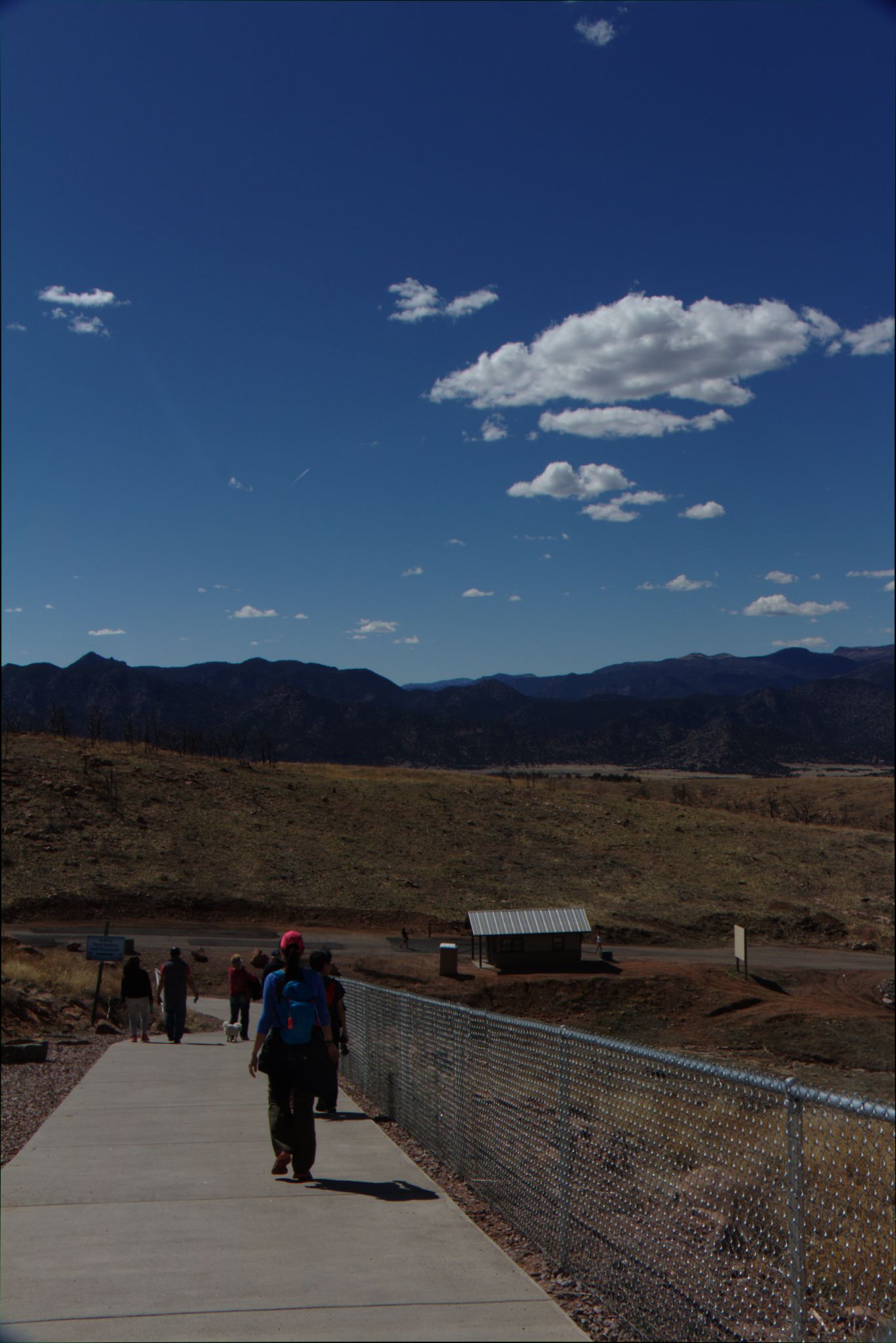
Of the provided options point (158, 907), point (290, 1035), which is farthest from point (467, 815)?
point (290, 1035)

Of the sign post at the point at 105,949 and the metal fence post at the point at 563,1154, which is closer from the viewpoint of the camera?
the metal fence post at the point at 563,1154

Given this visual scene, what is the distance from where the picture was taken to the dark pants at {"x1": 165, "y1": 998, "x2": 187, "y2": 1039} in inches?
621

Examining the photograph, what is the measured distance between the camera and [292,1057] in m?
6.84

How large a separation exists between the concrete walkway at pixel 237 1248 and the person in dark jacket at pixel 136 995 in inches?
279

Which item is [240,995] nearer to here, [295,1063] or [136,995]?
[136,995]

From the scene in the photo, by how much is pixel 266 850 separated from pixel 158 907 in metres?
8.22

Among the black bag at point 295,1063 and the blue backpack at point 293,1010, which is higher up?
the blue backpack at point 293,1010

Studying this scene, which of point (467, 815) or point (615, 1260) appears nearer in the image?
point (615, 1260)

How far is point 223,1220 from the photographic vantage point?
571 cm

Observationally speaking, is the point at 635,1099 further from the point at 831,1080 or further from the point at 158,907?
the point at 158,907

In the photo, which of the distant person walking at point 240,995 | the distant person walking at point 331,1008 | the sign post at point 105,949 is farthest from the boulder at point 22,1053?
the distant person walking at point 331,1008

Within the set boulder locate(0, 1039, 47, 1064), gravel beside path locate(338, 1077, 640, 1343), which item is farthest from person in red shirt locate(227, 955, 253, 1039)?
gravel beside path locate(338, 1077, 640, 1343)

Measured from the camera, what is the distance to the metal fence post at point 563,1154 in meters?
5.41

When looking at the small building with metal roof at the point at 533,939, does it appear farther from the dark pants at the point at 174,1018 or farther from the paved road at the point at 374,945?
the dark pants at the point at 174,1018
